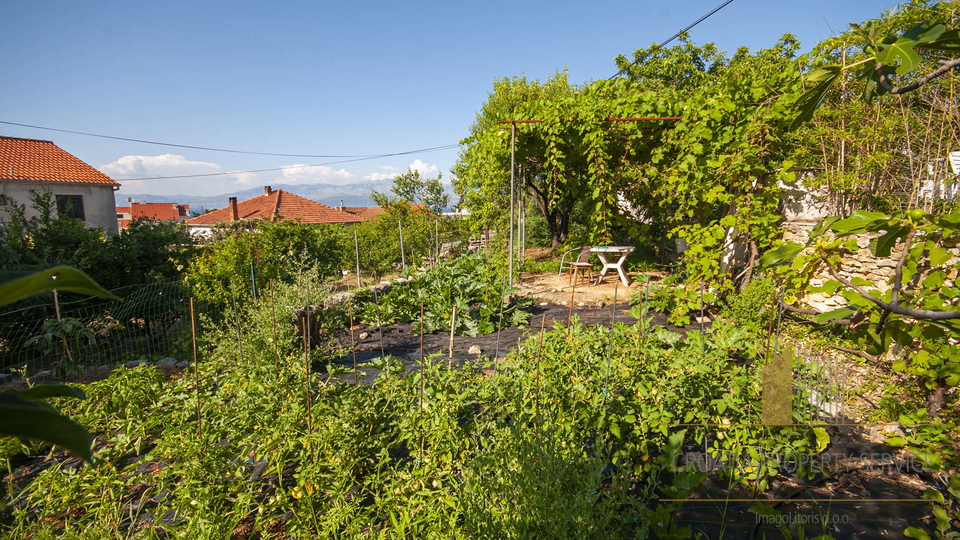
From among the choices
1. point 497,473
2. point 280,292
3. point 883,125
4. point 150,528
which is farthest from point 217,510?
point 883,125

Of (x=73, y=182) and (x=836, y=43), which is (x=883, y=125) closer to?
(x=836, y=43)

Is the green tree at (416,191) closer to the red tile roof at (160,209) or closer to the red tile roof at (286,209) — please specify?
the red tile roof at (286,209)

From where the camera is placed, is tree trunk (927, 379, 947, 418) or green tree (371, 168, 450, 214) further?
green tree (371, 168, 450, 214)

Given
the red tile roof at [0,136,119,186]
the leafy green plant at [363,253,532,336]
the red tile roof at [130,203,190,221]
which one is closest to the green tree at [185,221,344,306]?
the leafy green plant at [363,253,532,336]

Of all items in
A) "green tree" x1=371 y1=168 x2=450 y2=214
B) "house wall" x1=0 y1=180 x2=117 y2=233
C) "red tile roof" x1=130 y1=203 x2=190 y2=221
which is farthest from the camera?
"red tile roof" x1=130 y1=203 x2=190 y2=221

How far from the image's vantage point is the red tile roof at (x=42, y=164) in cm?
1512

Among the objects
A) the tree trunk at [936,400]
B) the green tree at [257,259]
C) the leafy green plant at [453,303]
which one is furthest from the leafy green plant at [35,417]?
the leafy green plant at [453,303]

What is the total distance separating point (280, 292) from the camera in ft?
14.2

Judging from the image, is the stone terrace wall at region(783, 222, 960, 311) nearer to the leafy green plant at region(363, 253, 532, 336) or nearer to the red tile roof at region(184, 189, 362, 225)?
the leafy green plant at region(363, 253, 532, 336)

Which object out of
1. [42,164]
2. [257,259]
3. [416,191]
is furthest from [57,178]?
[257,259]

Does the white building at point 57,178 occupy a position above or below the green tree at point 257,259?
above

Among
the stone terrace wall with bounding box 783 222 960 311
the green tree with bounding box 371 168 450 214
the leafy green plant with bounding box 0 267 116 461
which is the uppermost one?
the green tree with bounding box 371 168 450 214

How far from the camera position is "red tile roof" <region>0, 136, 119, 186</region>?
15125mm

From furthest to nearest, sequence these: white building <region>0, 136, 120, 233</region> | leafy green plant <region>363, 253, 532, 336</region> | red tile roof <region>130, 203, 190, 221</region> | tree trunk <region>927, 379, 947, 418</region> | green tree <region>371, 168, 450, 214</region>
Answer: red tile roof <region>130, 203, 190, 221</region>
white building <region>0, 136, 120, 233</region>
green tree <region>371, 168, 450, 214</region>
leafy green plant <region>363, 253, 532, 336</region>
tree trunk <region>927, 379, 947, 418</region>
